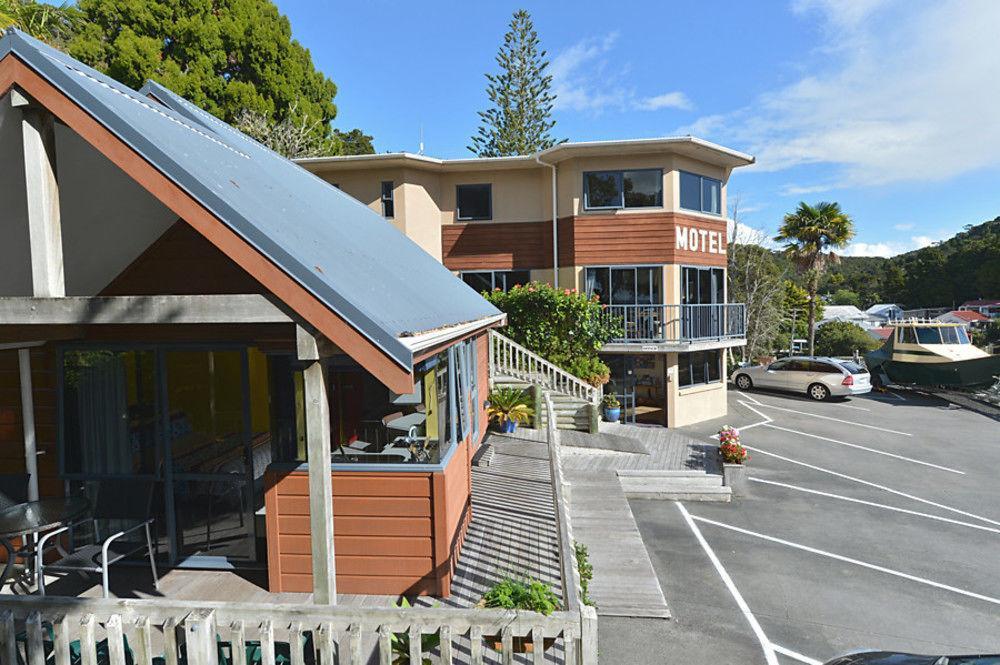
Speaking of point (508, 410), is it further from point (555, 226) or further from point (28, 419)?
point (28, 419)

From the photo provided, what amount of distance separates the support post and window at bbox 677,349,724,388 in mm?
16284

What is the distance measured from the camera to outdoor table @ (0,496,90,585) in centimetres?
493

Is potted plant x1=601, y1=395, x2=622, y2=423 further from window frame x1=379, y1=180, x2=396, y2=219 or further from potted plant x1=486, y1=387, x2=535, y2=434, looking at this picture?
window frame x1=379, y1=180, x2=396, y2=219

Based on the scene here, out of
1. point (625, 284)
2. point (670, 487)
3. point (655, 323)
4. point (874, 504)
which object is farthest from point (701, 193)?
point (670, 487)

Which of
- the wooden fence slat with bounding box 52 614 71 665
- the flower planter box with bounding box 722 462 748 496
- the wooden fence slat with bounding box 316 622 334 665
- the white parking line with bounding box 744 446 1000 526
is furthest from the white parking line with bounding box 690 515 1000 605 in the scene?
the wooden fence slat with bounding box 52 614 71 665

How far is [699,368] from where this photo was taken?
19094 millimetres

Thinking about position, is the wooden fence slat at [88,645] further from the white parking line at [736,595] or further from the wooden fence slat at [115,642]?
the white parking line at [736,595]

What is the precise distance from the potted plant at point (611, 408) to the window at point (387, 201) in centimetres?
932

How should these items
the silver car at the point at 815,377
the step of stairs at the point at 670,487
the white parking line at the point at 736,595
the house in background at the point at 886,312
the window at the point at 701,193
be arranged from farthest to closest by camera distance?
the house in background at the point at 886,312
the silver car at the point at 815,377
the window at the point at 701,193
the step of stairs at the point at 670,487
the white parking line at the point at 736,595

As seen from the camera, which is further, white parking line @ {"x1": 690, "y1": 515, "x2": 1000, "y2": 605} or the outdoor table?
white parking line @ {"x1": 690, "y1": 515, "x2": 1000, "y2": 605}

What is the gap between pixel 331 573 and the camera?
376cm

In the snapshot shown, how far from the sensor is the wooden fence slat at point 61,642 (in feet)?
11.4

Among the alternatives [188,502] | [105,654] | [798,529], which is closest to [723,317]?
[798,529]

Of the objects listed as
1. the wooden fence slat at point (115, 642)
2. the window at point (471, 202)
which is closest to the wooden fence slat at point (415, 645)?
the wooden fence slat at point (115, 642)
